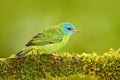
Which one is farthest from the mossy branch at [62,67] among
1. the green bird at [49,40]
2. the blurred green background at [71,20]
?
the blurred green background at [71,20]

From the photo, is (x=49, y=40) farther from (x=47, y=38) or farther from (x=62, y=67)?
(x=62, y=67)

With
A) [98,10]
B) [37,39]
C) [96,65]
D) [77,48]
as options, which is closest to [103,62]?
[96,65]

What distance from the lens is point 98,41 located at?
11.1 metres

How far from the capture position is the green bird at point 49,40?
6.74 m

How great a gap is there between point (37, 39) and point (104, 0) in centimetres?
459

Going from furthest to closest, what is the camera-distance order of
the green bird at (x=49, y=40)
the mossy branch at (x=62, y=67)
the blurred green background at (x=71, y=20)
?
the blurred green background at (x=71, y=20), the green bird at (x=49, y=40), the mossy branch at (x=62, y=67)

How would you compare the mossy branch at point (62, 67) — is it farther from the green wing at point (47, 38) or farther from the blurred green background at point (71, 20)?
the blurred green background at point (71, 20)

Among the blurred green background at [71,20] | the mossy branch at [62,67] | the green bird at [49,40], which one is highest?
the blurred green background at [71,20]

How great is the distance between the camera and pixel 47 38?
6.93 meters

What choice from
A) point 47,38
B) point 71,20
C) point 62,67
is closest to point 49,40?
point 47,38

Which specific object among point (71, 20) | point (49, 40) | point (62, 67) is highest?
point (71, 20)

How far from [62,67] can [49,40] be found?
0.40 meters

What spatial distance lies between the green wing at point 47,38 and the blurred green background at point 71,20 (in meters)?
3.43

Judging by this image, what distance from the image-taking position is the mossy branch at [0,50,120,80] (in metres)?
6.64
